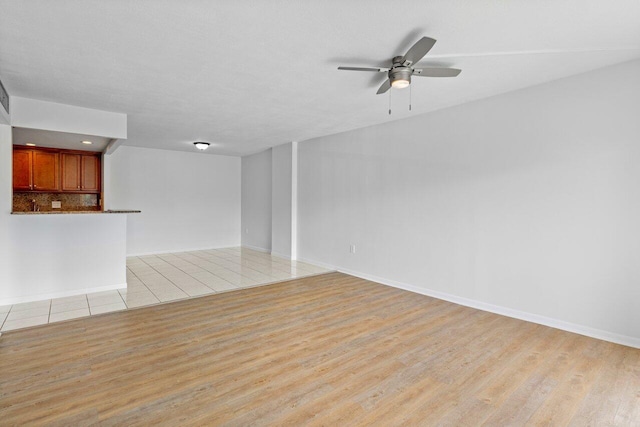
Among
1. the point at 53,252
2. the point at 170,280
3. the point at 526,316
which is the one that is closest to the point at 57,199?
the point at 53,252

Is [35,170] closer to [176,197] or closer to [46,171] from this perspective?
[46,171]

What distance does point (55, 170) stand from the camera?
18.5ft

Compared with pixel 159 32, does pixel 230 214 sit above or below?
below

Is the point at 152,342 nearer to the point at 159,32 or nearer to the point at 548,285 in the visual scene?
the point at 159,32

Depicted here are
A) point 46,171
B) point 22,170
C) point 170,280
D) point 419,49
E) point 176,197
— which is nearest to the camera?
point 419,49

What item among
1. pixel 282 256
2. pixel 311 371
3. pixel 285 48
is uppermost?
pixel 285 48

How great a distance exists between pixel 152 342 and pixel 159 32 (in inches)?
102

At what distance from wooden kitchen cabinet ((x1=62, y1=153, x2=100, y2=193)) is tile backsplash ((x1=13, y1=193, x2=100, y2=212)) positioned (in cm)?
27

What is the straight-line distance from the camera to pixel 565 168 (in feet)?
Answer: 10.2

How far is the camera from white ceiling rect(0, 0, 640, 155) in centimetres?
202

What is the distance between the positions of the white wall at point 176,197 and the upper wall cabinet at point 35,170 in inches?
36.8

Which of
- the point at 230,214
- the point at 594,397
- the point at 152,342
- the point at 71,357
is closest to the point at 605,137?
the point at 594,397

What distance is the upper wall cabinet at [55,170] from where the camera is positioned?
5.35m

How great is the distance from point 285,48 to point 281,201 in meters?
4.64
